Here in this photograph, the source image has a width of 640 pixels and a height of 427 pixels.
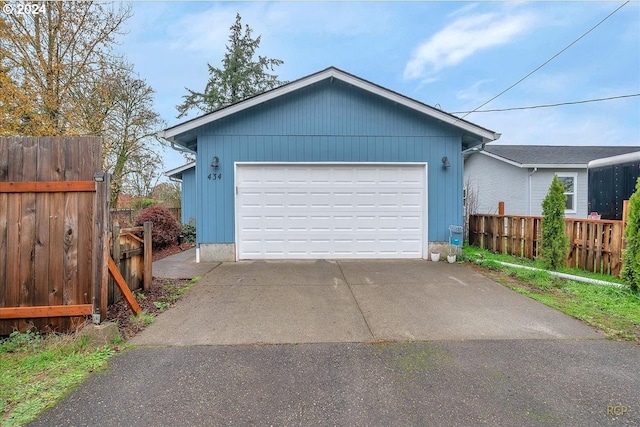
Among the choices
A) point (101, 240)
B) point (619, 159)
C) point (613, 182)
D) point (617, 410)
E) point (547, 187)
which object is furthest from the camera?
point (547, 187)

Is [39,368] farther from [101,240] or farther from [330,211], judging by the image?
[330,211]

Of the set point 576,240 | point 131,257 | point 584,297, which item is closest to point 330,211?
point 131,257

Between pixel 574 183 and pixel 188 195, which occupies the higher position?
pixel 574 183

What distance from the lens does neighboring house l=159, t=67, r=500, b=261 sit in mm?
7297

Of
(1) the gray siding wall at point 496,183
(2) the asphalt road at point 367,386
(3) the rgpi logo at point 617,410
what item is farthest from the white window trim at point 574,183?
(3) the rgpi logo at point 617,410

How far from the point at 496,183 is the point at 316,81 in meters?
10.7

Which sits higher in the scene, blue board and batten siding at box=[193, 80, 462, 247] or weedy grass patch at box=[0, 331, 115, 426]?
blue board and batten siding at box=[193, 80, 462, 247]

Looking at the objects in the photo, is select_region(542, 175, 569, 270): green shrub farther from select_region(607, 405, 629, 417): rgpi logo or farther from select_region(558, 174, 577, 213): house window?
select_region(558, 174, 577, 213): house window

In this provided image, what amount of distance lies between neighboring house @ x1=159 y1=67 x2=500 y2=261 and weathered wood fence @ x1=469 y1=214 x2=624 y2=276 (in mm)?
1552

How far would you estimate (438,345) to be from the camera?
9.68 feet

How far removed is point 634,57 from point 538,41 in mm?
3555

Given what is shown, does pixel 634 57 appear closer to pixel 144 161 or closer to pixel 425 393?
pixel 425 393

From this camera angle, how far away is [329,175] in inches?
293
